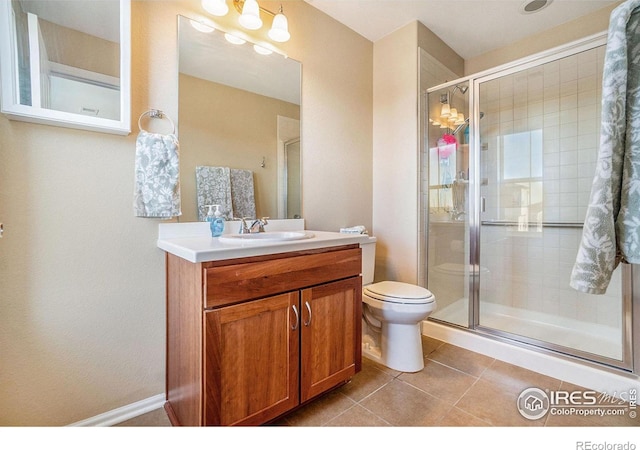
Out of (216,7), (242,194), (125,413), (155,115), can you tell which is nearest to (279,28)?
(216,7)

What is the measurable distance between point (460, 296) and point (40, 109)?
277 cm

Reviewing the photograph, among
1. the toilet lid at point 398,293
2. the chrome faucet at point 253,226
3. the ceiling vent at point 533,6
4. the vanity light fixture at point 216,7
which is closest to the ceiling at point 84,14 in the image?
the vanity light fixture at point 216,7

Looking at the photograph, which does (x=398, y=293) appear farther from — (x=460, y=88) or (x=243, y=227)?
(x=460, y=88)

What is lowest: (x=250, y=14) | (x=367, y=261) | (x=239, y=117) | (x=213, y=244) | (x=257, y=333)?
(x=257, y=333)

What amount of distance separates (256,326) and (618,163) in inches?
55.6

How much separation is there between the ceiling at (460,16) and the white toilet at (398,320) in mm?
1615

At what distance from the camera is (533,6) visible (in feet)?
6.67

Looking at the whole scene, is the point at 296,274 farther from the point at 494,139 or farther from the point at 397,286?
the point at 494,139

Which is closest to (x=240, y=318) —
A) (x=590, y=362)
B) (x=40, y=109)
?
(x=40, y=109)

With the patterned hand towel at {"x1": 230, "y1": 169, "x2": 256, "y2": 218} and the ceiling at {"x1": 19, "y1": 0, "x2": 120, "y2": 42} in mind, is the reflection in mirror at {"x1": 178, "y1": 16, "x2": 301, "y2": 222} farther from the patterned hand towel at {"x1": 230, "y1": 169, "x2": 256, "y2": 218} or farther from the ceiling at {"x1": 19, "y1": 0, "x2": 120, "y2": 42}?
the ceiling at {"x1": 19, "y1": 0, "x2": 120, "y2": 42}

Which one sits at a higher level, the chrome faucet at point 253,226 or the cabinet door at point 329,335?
the chrome faucet at point 253,226

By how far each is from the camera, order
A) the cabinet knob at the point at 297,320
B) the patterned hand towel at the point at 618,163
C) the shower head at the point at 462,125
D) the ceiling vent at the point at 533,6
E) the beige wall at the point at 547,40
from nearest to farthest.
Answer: the patterned hand towel at the point at 618,163 → the cabinet knob at the point at 297,320 → the ceiling vent at the point at 533,6 → the beige wall at the point at 547,40 → the shower head at the point at 462,125

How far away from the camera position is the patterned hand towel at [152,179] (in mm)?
1330

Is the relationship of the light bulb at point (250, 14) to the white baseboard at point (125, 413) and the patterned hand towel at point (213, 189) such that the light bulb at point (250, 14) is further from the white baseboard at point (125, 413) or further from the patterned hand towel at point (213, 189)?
the white baseboard at point (125, 413)
